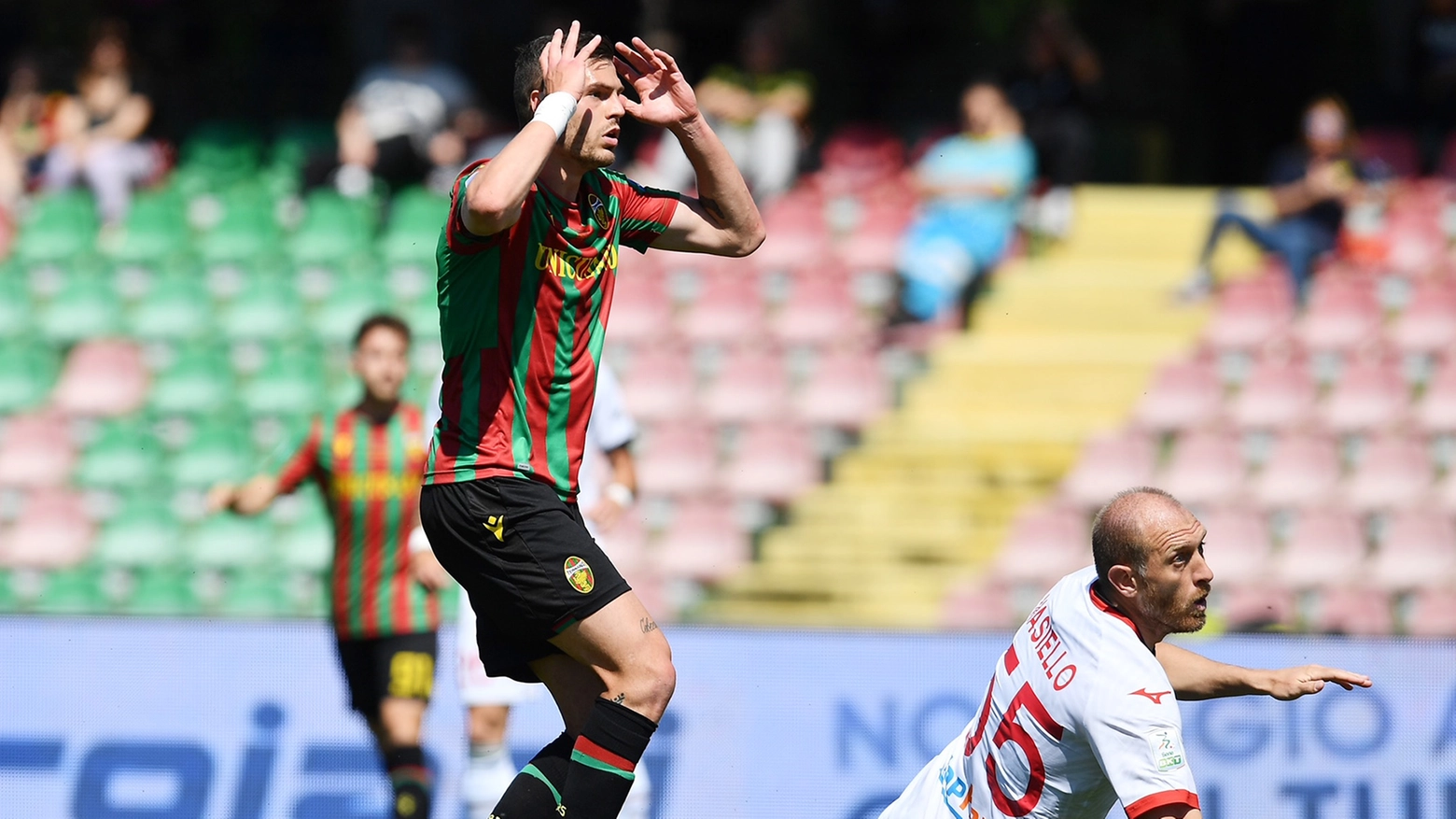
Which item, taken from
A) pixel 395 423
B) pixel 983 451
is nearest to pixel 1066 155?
pixel 983 451

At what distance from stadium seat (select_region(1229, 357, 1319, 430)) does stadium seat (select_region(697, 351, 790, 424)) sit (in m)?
2.64

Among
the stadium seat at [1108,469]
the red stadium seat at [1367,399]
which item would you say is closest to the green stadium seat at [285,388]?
the stadium seat at [1108,469]

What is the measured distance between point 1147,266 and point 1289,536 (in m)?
2.59

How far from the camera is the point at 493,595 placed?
359cm

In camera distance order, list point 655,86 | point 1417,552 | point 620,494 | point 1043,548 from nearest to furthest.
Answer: point 655,86
point 620,494
point 1417,552
point 1043,548

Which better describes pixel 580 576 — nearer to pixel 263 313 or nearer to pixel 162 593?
pixel 162 593

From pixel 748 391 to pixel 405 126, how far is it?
9.82 ft

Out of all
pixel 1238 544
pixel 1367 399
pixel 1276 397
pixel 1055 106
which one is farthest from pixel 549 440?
pixel 1055 106

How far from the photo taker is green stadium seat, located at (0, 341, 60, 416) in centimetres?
1005

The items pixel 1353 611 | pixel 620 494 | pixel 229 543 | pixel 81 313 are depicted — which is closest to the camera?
pixel 620 494

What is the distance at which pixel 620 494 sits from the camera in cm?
543

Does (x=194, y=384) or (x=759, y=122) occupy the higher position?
(x=759, y=122)

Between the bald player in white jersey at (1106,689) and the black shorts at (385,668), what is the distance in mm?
2551

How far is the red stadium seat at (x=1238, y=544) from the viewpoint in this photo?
8.62m
